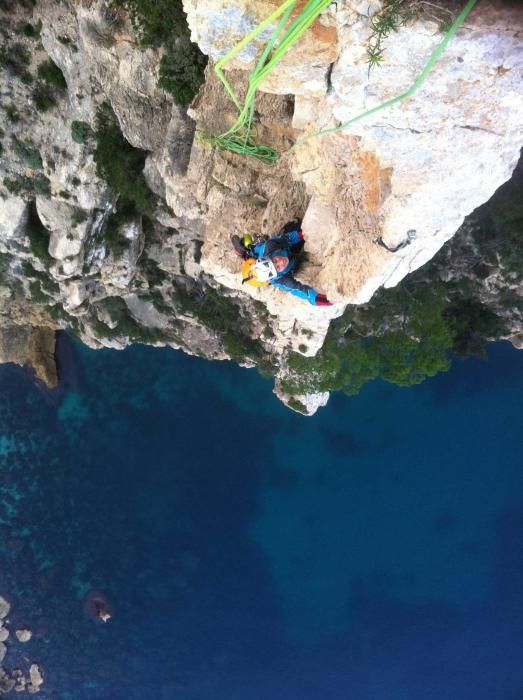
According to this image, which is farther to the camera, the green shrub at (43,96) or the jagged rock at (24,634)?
the jagged rock at (24,634)

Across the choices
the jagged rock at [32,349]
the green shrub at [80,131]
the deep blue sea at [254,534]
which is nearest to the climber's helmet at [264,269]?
the green shrub at [80,131]

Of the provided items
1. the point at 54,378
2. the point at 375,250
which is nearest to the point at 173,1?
the point at 375,250

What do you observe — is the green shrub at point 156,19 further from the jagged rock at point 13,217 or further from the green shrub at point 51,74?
the jagged rock at point 13,217

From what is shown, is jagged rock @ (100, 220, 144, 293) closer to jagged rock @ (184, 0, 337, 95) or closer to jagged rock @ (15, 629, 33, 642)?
jagged rock @ (184, 0, 337, 95)

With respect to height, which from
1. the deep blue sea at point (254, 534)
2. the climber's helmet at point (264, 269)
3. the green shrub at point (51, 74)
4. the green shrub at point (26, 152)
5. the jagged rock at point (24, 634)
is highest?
the green shrub at point (51, 74)

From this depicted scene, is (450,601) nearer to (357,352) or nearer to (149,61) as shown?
(357,352)

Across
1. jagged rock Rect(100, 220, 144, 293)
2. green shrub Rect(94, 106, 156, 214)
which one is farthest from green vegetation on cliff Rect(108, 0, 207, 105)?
jagged rock Rect(100, 220, 144, 293)
